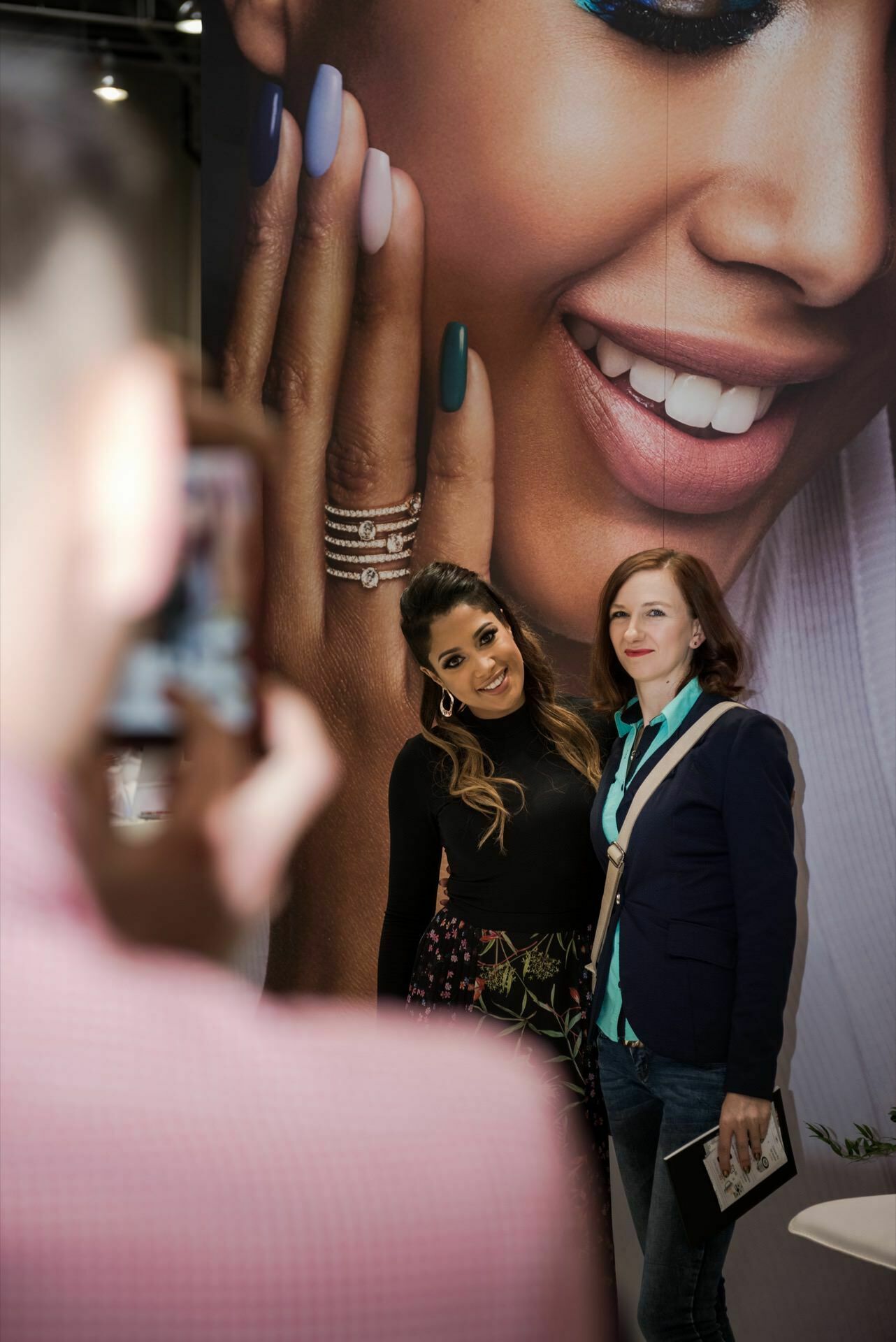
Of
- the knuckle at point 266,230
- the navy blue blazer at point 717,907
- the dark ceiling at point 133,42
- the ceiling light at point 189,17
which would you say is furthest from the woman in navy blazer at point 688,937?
the dark ceiling at point 133,42

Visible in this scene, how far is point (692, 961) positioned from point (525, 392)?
1.22 m

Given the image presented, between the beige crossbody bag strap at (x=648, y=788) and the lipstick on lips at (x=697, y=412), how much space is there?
78 centimetres

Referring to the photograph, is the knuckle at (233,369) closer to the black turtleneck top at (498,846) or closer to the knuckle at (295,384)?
the knuckle at (295,384)

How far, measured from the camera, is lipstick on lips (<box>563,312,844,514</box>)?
92.7 inches

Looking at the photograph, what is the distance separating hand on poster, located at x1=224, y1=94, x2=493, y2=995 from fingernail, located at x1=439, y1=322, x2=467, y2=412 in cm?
1

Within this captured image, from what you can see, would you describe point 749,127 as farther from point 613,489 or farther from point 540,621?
point 540,621

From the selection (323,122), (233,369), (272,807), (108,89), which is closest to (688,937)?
(272,807)

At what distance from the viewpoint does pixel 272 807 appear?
0.38m

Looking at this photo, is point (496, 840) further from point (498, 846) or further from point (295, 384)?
point (295, 384)

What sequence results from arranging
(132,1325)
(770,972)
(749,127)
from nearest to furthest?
(132,1325) < (770,972) < (749,127)

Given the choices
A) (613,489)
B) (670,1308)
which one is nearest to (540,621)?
(613,489)

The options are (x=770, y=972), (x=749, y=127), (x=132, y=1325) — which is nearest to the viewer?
(x=132, y=1325)

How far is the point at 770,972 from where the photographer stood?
1.60 metres

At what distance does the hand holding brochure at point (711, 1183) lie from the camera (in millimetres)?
1602
